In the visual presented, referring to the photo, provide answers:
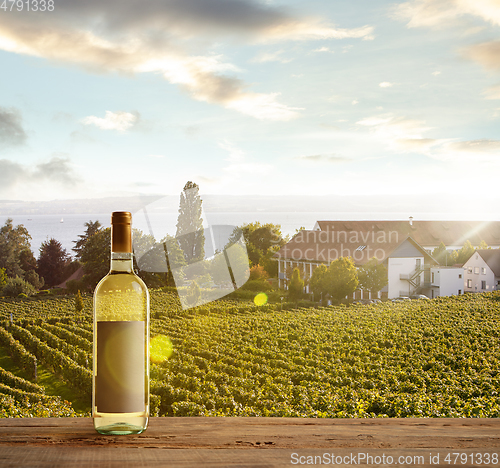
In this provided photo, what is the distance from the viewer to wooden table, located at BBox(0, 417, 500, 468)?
2.65ft

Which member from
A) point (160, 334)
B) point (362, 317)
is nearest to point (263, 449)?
point (160, 334)

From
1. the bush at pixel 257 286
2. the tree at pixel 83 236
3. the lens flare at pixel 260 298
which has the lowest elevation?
the lens flare at pixel 260 298

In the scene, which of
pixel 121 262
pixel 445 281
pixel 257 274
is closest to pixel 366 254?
pixel 445 281

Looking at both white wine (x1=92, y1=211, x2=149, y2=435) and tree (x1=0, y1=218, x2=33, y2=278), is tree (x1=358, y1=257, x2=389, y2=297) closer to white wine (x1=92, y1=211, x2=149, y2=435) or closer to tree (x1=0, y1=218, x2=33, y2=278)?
tree (x1=0, y1=218, x2=33, y2=278)

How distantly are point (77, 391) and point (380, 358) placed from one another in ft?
28.0

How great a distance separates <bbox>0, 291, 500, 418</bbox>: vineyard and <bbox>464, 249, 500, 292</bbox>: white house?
17.9m

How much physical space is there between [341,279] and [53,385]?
19.3 meters

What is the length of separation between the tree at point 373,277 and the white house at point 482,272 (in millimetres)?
12942

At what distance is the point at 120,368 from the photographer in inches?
37.7

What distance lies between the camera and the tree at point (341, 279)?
28781 mm

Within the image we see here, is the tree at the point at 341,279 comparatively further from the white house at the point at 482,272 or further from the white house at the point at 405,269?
the white house at the point at 482,272

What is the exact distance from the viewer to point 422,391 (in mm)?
9258

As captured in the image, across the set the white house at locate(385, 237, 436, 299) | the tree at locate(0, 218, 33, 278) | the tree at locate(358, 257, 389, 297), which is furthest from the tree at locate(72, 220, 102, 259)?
the white house at locate(385, 237, 436, 299)

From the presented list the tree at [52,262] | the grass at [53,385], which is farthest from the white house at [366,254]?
the grass at [53,385]
